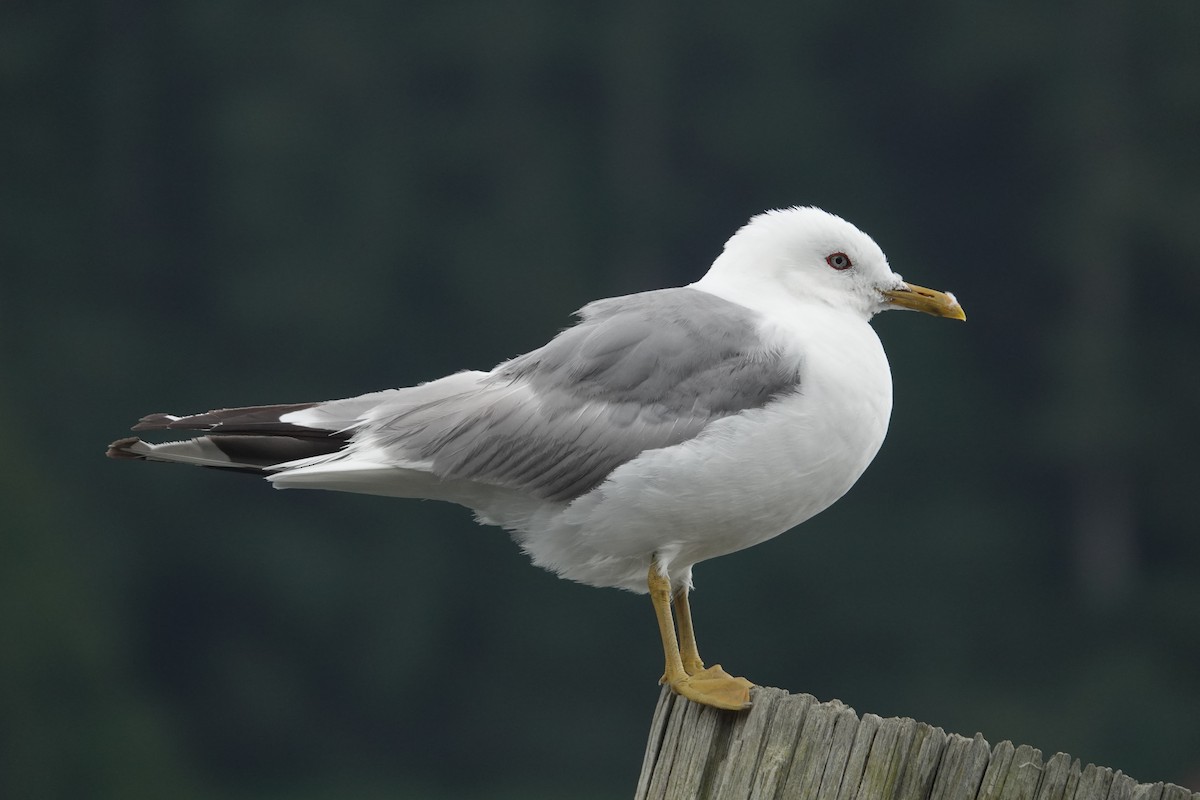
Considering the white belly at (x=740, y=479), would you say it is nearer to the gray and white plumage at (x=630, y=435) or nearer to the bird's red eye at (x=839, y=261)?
the gray and white plumage at (x=630, y=435)

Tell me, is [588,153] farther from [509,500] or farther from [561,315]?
[509,500]

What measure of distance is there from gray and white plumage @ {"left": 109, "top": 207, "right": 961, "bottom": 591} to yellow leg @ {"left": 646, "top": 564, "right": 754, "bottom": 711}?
0.05 metres

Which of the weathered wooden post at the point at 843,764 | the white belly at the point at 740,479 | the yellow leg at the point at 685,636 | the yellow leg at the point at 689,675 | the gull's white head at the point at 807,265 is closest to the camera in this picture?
the weathered wooden post at the point at 843,764

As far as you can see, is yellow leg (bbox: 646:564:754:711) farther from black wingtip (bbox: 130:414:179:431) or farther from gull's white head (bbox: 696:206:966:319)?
black wingtip (bbox: 130:414:179:431)

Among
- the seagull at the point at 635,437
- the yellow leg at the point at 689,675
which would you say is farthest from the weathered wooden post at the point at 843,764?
the seagull at the point at 635,437

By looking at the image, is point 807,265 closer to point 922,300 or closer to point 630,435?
point 922,300

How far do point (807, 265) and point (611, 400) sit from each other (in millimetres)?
563

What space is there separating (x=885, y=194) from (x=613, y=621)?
5.71 metres

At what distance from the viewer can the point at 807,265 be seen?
3.66 metres

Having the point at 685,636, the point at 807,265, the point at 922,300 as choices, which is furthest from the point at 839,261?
the point at 685,636

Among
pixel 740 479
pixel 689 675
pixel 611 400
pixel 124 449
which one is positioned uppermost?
pixel 611 400

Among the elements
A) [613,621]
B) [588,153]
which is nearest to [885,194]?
[588,153]

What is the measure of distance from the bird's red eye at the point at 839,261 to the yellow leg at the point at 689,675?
769 mm

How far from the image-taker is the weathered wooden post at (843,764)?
8.38ft
